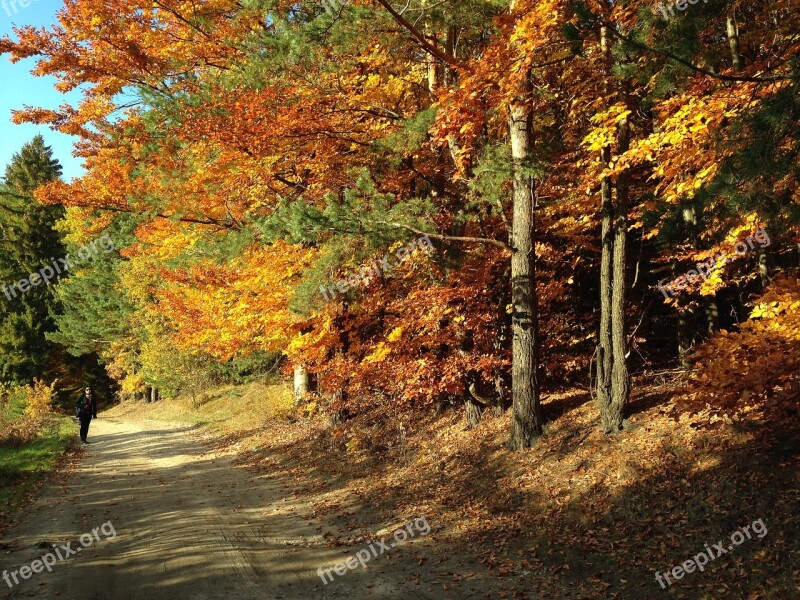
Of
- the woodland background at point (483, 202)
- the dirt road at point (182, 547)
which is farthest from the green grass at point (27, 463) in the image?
the woodland background at point (483, 202)

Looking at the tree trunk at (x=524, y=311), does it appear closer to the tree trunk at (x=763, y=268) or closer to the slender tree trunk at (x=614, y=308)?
the slender tree trunk at (x=614, y=308)

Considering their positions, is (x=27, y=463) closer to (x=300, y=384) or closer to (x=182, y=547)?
(x=300, y=384)

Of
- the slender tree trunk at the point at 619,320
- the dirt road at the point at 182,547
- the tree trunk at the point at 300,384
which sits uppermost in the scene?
the slender tree trunk at the point at 619,320

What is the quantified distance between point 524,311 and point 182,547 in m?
6.50

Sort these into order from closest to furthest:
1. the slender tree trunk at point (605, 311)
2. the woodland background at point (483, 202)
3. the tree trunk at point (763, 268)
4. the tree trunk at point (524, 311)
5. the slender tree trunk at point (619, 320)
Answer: the woodland background at point (483, 202) < the slender tree trunk at point (619, 320) < the slender tree trunk at point (605, 311) < the tree trunk at point (524, 311) < the tree trunk at point (763, 268)

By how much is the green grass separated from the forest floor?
507mm

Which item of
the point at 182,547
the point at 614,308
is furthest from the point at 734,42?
the point at 182,547

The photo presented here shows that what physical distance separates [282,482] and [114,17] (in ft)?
44.1

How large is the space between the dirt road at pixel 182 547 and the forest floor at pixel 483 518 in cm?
3

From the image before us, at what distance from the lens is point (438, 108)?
10312 mm

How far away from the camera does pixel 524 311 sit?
33.0ft

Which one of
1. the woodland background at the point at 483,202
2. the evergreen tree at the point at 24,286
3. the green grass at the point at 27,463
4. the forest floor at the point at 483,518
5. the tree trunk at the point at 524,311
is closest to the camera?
the forest floor at the point at 483,518

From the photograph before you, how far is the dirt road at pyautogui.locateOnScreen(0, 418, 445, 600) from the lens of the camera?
6121mm

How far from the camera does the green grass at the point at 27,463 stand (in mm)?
10461
